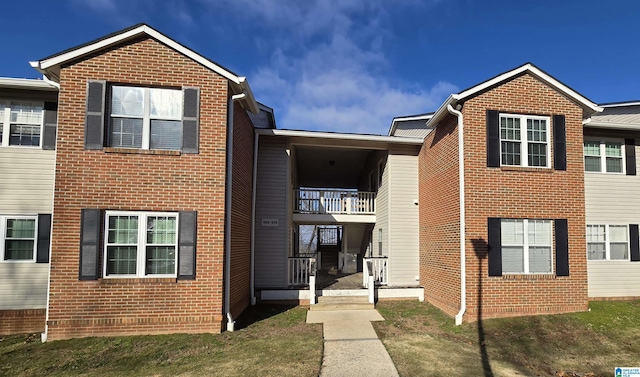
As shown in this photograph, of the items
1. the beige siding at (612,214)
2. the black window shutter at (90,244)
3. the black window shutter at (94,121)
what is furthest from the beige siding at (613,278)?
the black window shutter at (94,121)

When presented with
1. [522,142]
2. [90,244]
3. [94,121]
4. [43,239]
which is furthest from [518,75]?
[43,239]

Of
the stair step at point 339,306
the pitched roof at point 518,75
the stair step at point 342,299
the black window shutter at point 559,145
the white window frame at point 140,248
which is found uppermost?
the pitched roof at point 518,75

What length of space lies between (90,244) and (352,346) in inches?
230

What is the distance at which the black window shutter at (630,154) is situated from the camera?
11172mm

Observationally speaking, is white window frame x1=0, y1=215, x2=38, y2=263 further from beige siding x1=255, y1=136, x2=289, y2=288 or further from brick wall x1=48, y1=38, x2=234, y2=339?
beige siding x1=255, y1=136, x2=289, y2=288

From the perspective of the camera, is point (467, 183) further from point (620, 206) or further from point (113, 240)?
point (113, 240)

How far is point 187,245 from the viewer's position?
7738 mm

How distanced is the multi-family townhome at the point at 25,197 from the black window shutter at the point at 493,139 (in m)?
10.9

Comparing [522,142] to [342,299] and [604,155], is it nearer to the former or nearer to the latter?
[604,155]

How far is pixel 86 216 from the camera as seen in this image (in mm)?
7441

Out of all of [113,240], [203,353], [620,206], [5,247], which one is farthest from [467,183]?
[5,247]

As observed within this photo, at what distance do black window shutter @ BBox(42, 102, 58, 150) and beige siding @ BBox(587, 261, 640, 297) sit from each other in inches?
605

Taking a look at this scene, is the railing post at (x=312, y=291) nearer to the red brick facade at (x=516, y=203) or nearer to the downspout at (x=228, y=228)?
the downspout at (x=228, y=228)

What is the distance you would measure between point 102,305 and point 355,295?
6.69 m
